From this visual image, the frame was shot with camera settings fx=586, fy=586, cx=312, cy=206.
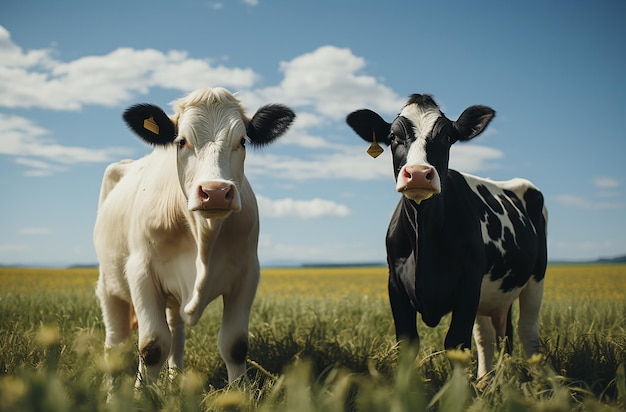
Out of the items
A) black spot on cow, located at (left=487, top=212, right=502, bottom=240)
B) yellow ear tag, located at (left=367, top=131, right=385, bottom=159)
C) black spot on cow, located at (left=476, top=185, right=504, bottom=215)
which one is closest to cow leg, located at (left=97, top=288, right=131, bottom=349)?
yellow ear tag, located at (left=367, top=131, right=385, bottom=159)

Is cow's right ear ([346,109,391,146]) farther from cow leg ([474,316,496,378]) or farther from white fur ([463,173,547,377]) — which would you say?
cow leg ([474,316,496,378])

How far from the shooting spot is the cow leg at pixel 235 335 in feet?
17.0

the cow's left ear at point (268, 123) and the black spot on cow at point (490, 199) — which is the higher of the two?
the cow's left ear at point (268, 123)

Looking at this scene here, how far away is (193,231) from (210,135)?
88 cm

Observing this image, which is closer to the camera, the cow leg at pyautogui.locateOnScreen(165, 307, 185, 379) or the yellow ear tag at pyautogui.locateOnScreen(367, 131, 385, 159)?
the yellow ear tag at pyautogui.locateOnScreen(367, 131, 385, 159)

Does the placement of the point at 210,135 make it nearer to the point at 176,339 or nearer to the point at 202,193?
the point at 202,193

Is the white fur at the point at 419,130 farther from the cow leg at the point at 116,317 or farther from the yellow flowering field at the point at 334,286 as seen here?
the yellow flowering field at the point at 334,286

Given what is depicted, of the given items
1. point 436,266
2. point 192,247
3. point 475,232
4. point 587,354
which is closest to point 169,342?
point 192,247

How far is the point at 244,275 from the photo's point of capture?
17.8 ft

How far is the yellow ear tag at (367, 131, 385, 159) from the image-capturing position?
19.2 feet

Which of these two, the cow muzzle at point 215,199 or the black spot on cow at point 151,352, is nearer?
the cow muzzle at point 215,199

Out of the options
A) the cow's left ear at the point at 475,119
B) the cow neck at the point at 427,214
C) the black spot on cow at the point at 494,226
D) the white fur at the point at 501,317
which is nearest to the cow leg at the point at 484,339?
the white fur at the point at 501,317

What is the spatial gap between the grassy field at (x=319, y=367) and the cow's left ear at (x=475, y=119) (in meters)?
2.11

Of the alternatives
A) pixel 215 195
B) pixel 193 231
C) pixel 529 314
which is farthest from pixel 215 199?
pixel 529 314
